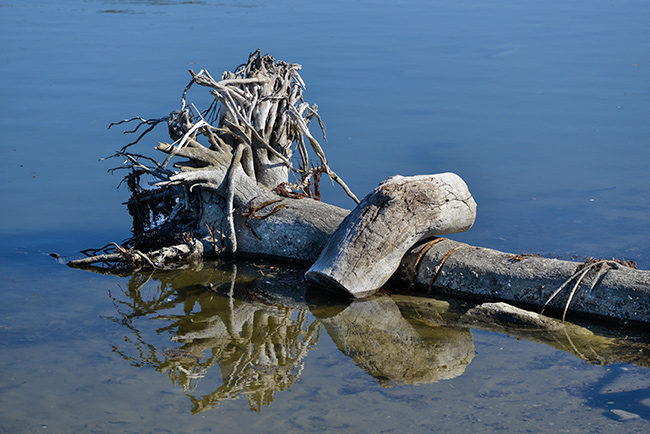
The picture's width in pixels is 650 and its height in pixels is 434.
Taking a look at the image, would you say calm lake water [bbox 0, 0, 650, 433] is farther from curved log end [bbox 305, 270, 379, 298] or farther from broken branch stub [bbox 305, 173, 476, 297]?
broken branch stub [bbox 305, 173, 476, 297]

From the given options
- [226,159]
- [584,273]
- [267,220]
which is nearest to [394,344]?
[584,273]

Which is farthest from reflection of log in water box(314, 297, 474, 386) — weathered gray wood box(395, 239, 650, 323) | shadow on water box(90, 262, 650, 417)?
weathered gray wood box(395, 239, 650, 323)

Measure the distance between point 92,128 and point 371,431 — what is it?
9068 mm

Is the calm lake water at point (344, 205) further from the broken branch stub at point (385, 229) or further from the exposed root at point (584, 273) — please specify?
the exposed root at point (584, 273)

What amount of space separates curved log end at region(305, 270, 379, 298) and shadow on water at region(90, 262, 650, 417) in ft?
0.29

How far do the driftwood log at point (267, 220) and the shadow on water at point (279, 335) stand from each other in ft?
0.91

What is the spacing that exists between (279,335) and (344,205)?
3.17m

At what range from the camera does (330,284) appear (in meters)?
7.11

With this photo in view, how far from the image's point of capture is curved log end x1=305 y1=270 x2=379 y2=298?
690 cm

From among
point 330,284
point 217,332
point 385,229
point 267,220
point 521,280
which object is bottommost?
point 217,332

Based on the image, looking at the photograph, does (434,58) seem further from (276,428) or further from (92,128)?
Answer: (276,428)

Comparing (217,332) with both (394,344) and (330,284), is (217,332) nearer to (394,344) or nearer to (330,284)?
(330,284)

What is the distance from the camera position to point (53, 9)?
80.2 feet

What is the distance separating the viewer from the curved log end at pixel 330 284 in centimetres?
690
